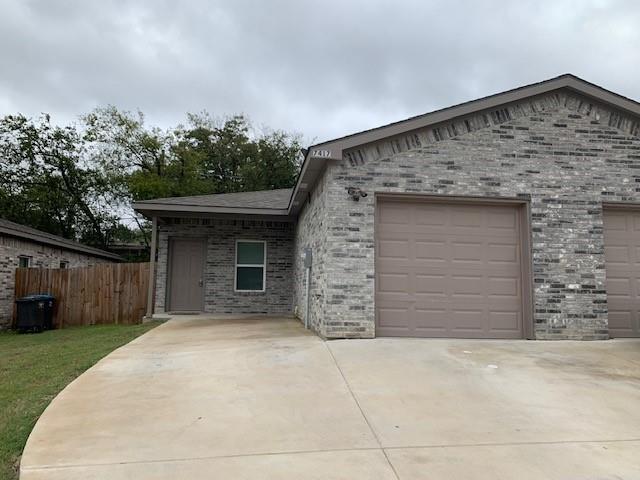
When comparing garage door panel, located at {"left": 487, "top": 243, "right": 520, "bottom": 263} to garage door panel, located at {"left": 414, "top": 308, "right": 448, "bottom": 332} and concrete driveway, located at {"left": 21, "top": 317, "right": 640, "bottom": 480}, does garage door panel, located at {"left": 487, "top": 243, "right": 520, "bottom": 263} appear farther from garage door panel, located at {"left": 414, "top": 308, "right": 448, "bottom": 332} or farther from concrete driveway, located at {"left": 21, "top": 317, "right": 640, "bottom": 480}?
concrete driveway, located at {"left": 21, "top": 317, "right": 640, "bottom": 480}

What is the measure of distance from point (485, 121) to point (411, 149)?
4.64ft

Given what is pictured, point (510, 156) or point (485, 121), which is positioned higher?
point (485, 121)

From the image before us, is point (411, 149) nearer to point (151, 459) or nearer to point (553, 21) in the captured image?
point (151, 459)

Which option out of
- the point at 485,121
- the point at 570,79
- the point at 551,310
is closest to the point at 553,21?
the point at 570,79

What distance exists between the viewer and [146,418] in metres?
3.91

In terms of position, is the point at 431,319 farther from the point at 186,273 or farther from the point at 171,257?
the point at 171,257

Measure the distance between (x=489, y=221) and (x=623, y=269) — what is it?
2537 mm

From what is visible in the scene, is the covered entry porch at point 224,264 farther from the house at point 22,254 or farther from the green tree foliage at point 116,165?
the green tree foliage at point 116,165

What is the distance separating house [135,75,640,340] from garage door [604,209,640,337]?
0.02 metres

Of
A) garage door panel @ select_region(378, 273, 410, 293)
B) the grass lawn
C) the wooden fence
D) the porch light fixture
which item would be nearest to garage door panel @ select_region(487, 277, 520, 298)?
garage door panel @ select_region(378, 273, 410, 293)

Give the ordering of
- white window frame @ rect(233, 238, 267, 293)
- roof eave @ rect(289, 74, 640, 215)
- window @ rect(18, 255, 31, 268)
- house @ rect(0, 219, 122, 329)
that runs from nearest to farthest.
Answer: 1. roof eave @ rect(289, 74, 640, 215)
2. white window frame @ rect(233, 238, 267, 293)
3. house @ rect(0, 219, 122, 329)
4. window @ rect(18, 255, 31, 268)

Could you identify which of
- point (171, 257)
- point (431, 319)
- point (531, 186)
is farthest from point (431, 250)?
point (171, 257)

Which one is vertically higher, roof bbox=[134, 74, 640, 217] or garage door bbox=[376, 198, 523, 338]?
roof bbox=[134, 74, 640, 217]

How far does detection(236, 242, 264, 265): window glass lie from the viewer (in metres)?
12.6
